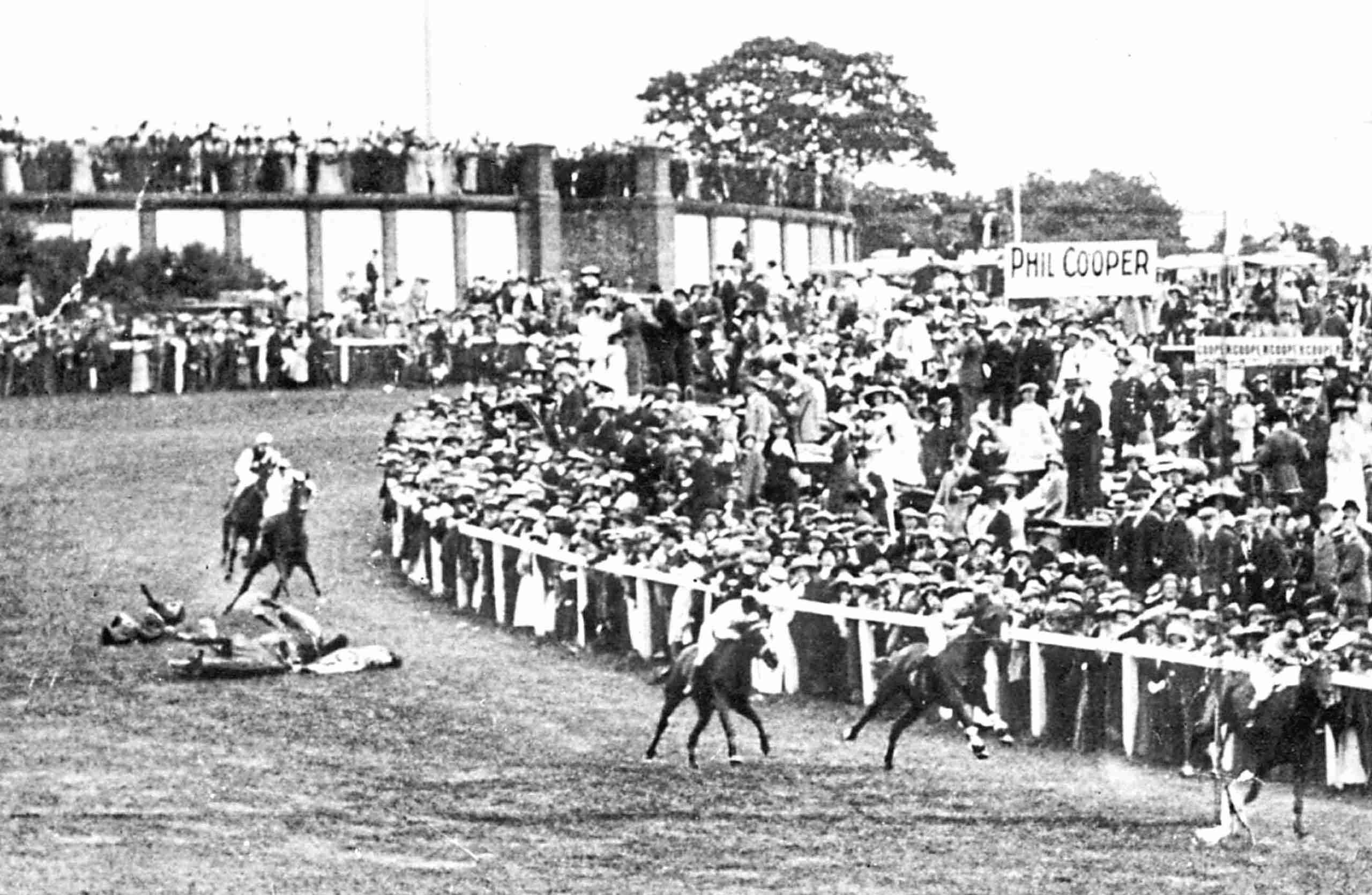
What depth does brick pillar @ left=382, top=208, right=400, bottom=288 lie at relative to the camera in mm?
45000

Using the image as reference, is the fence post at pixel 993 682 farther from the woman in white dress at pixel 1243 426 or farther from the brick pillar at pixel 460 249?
the brick pillar at pixel 460 249

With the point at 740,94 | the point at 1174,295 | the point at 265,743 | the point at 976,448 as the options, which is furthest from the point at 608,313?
the point at 265,743

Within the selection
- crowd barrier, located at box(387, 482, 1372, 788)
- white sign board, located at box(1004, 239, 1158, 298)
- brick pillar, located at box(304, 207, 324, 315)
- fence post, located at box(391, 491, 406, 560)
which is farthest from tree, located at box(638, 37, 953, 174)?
white sign board, located at box(1004, 239, 1158, 298)

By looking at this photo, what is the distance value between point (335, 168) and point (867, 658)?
1027 inches

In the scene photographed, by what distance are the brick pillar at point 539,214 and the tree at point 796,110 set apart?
2.11 meters

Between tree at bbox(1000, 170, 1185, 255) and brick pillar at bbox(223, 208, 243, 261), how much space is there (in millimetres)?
18957

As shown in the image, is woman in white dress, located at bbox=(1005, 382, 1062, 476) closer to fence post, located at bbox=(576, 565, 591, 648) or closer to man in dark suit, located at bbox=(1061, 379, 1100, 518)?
man in dark suit, located at bbox=(1061, 379, 1100, 518)

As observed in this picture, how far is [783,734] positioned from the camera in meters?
19.3

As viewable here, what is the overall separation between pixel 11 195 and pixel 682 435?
20.1m

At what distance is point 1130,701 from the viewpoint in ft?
59.5

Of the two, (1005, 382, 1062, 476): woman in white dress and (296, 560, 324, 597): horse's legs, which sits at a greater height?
(1005, 382, 1062, 476): woman in white dress

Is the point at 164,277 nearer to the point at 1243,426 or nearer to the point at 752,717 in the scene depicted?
the point at 1243,426

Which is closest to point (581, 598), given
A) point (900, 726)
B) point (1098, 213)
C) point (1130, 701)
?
point (900, 726)

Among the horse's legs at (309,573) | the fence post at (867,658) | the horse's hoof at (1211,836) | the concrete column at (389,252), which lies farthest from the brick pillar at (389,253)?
the horse's hoof at (1211,836)
